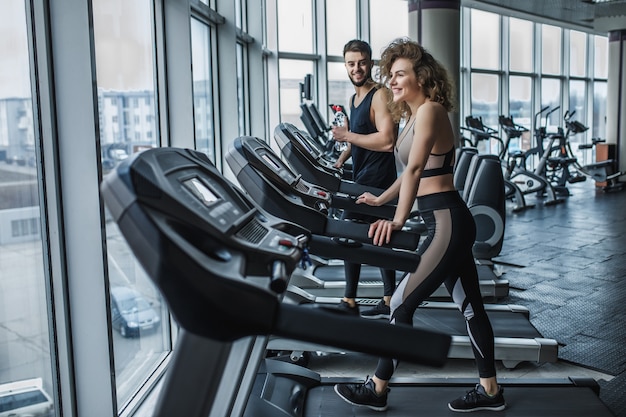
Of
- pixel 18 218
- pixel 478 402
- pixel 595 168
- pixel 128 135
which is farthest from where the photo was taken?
pixel 595 168

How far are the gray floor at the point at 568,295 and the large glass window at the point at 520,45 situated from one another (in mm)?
4167

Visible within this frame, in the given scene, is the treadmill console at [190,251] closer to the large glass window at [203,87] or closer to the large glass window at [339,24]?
the large glass window at [203,87]

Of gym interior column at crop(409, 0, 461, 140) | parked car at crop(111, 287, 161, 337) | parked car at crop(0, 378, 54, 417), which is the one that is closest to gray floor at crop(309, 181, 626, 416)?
parked car at crop(111, 287, 161, 337)

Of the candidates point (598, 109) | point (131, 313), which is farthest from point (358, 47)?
point (598, 109)

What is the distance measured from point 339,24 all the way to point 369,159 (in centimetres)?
553

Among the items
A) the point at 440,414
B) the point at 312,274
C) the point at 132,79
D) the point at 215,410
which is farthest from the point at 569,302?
the point at 215,410

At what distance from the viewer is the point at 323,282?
165 inches

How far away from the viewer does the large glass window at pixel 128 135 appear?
8.21ft

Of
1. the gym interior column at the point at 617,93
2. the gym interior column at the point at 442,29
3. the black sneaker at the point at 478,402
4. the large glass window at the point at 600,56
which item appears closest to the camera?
the black sneaker at the point at 478,402

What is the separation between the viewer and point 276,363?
2.84 metres

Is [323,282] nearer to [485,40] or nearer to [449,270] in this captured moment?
[449,270]

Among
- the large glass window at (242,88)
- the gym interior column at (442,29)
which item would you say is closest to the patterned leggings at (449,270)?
the large glass window at (242,88)

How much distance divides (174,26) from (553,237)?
4772 millimetres

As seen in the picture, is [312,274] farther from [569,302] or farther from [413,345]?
[413,345]
